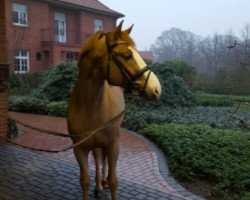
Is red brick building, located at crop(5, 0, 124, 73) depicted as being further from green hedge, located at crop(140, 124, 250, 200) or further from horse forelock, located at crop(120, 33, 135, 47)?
horse forelock, located at crop(120, 33, 135, 47)

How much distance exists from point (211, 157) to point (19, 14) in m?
23.1

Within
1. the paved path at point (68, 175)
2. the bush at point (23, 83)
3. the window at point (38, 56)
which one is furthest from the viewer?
the window at point (38, 56)

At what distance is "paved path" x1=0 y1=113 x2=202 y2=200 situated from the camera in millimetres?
4828

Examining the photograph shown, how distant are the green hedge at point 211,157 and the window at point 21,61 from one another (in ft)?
64.6

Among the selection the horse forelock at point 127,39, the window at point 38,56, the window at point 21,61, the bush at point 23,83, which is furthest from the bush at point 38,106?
the window at point 38,56

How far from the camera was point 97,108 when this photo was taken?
11.8ft

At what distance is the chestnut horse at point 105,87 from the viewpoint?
291 centimetres

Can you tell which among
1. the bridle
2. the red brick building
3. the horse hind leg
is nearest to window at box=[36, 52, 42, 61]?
the red brick building

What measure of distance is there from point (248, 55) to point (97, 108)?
133 inches

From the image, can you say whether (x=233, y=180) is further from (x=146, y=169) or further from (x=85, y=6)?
(x=85, y=6)

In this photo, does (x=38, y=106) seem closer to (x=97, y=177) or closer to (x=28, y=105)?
(x=28, y=105)

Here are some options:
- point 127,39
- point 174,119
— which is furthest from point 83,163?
point 174,119

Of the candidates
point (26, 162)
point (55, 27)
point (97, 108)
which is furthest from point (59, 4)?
point (97, 108)

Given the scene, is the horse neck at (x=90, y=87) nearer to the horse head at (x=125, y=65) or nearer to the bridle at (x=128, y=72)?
the horse head at (x=125, y=65)
